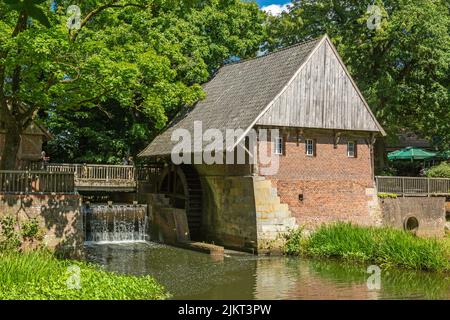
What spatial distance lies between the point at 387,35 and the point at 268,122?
12712mm

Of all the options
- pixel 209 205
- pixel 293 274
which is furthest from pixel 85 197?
pixel 293 274

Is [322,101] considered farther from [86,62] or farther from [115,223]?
[115,223]

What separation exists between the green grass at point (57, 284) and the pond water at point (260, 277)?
105 cm

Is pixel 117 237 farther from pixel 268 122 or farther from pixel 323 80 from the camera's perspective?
pixel 323 80

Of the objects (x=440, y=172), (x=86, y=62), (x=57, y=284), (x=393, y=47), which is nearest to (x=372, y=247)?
(x=57, y=284)

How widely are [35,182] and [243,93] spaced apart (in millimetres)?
10027

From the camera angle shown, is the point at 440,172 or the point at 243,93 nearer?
the point at 243,93

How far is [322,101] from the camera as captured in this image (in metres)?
22.4

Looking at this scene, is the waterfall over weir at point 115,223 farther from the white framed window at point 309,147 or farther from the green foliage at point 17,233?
the white framed window at point 309,147

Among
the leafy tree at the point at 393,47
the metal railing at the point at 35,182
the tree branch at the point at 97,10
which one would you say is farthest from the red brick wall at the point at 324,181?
the metal railing at the point at 35,182

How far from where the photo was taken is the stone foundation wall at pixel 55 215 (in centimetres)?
1703

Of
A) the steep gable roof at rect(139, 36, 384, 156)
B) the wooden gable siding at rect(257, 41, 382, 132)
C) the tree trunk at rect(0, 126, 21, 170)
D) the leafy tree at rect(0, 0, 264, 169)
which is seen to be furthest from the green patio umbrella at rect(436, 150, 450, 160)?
the tree trunk at rect(0, 126, 21, 170)

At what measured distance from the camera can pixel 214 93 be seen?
26391 mm

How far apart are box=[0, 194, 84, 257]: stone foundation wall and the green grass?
13.6ft
